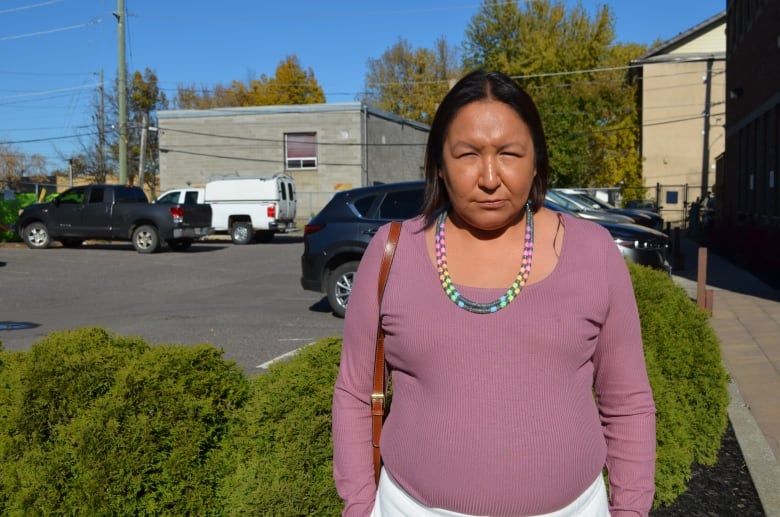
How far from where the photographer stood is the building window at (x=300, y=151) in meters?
37.1

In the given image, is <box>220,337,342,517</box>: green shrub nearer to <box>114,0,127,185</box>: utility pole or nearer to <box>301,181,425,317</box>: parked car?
<box>301,181,425,317</box>: parked car

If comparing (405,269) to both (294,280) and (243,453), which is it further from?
(294,280)

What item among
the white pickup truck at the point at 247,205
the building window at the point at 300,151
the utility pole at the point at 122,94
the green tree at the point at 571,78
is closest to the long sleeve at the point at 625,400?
the white pickup truck at the point at 247,205

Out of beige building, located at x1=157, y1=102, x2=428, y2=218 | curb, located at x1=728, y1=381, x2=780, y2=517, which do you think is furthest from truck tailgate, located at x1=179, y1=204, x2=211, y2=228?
curb, located at x1=728, y1=381, x2=780, y2=517

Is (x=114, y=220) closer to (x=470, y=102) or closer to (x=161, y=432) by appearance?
(x=161, y=432)

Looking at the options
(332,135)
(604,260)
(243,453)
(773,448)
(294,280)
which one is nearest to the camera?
(604,260)

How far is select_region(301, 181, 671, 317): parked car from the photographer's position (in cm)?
1012

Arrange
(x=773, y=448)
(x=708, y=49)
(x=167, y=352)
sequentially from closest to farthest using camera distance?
1. (x=167, y=352)
2. (x=773, y=448)
3. (x=708, y=49)

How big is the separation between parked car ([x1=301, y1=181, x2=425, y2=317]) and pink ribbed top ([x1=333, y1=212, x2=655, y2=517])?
8117 millimetres

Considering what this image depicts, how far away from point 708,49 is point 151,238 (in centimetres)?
3619

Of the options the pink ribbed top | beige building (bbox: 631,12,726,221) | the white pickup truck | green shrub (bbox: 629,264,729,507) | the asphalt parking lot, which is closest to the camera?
the pink ribbed top

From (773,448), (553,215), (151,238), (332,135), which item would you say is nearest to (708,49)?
(332,135)

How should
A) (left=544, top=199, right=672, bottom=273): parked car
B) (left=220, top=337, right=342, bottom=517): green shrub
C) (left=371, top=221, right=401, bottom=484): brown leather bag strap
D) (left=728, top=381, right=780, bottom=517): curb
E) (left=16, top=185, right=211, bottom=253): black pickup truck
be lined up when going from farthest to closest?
(left=16, top=185, right=211, bottom=253): black pickup truck
(left=544, top=199, right=672, bottom=273): parked car
(left=728, top=381, right=780, bottom=517): curb
(left=220, top=337, right=342, bottom=517): green shrub
(left=371, top=221, right=401, bottom=484): brown leather bag strap

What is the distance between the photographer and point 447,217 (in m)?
1.94
